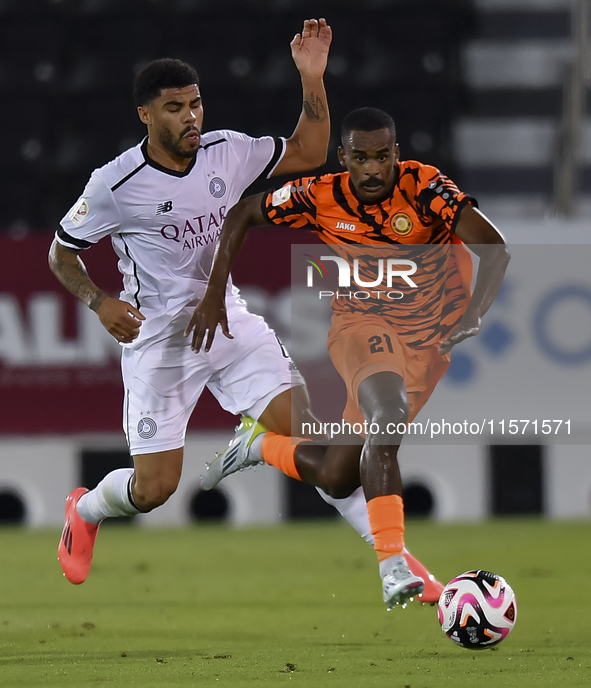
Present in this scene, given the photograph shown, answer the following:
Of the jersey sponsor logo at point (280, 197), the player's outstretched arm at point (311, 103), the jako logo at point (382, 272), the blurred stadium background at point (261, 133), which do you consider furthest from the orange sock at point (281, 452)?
the blurred stadium background at point (261, 133)

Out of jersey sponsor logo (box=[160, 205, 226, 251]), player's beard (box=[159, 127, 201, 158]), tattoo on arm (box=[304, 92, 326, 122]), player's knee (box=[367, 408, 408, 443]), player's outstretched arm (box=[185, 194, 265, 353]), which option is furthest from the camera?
tattoo on arm (box=[304, 92, 326, 122])

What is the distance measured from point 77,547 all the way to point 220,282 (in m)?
1.46

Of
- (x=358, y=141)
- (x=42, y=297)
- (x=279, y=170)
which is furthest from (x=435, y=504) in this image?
(x=358, y=141)

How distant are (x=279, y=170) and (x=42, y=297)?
422 cm

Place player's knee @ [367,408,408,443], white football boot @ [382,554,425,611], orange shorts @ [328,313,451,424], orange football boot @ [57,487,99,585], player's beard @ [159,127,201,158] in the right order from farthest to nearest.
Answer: orange football boot @ [57,487,99,585], player's beard @ [159,127,201,158], orange shorts @ [328,313,451,424], player's knee @ [367,408,408,443], white football boot @ [382,554,425,611]

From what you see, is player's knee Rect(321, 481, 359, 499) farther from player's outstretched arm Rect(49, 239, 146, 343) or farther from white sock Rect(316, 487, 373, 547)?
player's outstretched arm Rect(49, 239, 146, 343)

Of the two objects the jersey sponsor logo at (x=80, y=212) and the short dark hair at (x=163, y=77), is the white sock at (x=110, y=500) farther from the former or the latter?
the short dark hair at (x=163, y=77)

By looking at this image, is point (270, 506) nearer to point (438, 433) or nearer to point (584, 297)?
point (438, 433)

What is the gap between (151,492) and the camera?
16.6 ft

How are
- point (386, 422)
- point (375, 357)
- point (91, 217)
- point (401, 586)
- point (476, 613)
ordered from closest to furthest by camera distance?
point (401, 586) < point (476, 613) < point (386, 422) < point (375, 357) < point (91, 217)

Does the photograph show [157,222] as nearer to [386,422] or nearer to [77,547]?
[386,422]

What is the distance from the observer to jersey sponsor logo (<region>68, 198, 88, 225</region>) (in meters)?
4.90

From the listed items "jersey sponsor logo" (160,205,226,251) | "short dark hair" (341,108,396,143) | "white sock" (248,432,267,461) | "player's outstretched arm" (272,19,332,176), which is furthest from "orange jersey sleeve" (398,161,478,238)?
"white sock" (248,432,267,461)

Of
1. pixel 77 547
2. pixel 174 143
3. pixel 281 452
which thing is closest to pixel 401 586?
pixel 281 452
